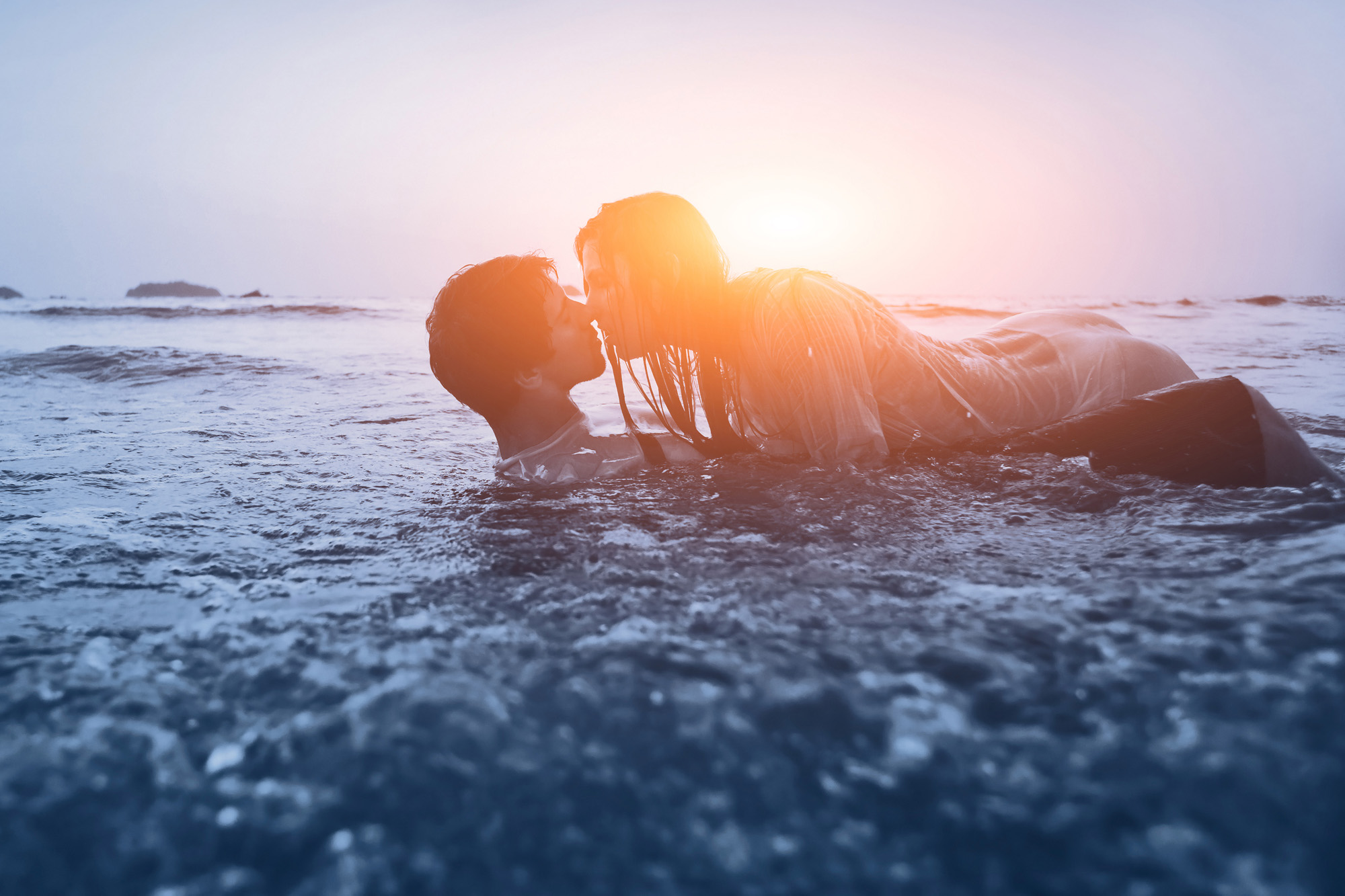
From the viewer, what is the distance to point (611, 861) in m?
0.99

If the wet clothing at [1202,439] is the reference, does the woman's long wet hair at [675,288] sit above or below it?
above

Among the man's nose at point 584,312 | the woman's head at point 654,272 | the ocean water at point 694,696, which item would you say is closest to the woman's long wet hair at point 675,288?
the woman's head at point 654,272

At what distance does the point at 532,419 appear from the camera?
10.8ft

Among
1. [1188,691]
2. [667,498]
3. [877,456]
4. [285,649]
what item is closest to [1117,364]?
[877,456]

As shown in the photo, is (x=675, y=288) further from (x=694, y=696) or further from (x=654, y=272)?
(x=694, y=696)

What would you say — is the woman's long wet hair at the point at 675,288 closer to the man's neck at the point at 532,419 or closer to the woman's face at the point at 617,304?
the woman's face at the point at 617,304

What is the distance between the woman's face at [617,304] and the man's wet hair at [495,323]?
0.28 metres

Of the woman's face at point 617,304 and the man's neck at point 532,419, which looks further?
the man's neck at point 532,419

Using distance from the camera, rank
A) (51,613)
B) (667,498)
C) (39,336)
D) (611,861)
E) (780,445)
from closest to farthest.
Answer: (611,861) → (51,613) → (667,498) → (780,445) → (39,336)

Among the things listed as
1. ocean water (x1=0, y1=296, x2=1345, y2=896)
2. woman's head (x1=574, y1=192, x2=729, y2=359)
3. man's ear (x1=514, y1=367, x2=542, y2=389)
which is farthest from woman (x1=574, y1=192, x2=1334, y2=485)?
ocean water (x1=0, y1=296, x2=1345, y2=896)

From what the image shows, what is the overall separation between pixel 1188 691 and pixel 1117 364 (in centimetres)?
238

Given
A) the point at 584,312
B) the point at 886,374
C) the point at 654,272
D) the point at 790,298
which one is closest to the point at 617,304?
the point at 654,272

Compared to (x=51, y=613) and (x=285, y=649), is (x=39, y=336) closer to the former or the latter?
(x=51, y=613)

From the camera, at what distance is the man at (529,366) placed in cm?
308
